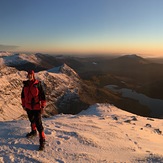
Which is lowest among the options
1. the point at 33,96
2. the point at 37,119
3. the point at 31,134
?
the point at 31,134

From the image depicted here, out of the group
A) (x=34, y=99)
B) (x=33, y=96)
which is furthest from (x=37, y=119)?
(x=33, y=96)

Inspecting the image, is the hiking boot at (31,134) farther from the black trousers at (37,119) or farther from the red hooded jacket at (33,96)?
the red hooded jacket at (33,96)

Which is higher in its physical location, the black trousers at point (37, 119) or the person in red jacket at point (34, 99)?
the person in red jacket at point (34, 99)

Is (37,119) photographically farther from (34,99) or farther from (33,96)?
(33,96)

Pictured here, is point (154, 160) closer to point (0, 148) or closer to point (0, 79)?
point (0, 148)

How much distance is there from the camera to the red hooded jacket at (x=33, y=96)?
9.08m

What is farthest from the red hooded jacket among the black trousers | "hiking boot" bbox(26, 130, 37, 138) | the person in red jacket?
"hiking boot" bbox(26, 130, 37, 138)

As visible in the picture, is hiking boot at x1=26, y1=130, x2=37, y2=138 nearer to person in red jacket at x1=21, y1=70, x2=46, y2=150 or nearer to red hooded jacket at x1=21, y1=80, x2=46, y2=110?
person in red jacket at x1=21, y1=70, x2=46, y2=150

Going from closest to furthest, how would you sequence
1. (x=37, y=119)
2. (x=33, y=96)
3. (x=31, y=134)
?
(x=33, y=96) < (x=37, y=119) < (x=31, y=134)

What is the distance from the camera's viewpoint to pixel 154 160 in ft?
31.2

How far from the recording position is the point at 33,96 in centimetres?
917

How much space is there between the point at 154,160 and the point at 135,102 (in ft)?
374

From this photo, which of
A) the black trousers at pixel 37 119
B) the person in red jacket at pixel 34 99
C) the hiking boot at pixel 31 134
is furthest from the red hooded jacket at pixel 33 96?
the hiking boot at pixel 31 134

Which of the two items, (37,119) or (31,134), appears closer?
(37,119)
